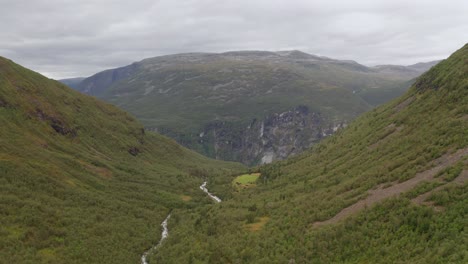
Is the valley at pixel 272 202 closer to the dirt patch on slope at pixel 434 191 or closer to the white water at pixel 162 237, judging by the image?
the dirt patch on slope at pixel 434 191

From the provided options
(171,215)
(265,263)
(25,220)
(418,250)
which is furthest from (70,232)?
(418,250)

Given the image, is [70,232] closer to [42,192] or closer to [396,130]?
[42,192]

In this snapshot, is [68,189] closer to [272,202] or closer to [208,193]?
[208,193]

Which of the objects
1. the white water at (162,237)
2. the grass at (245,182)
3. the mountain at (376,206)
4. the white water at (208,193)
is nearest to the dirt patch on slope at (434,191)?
the mountain at (376,206)

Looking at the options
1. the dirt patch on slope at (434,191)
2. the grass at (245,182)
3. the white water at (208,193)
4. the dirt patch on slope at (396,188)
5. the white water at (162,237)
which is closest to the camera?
the dirt patch on slope at (434,191)

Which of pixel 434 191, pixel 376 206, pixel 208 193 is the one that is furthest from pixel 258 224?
pixel 208 193
